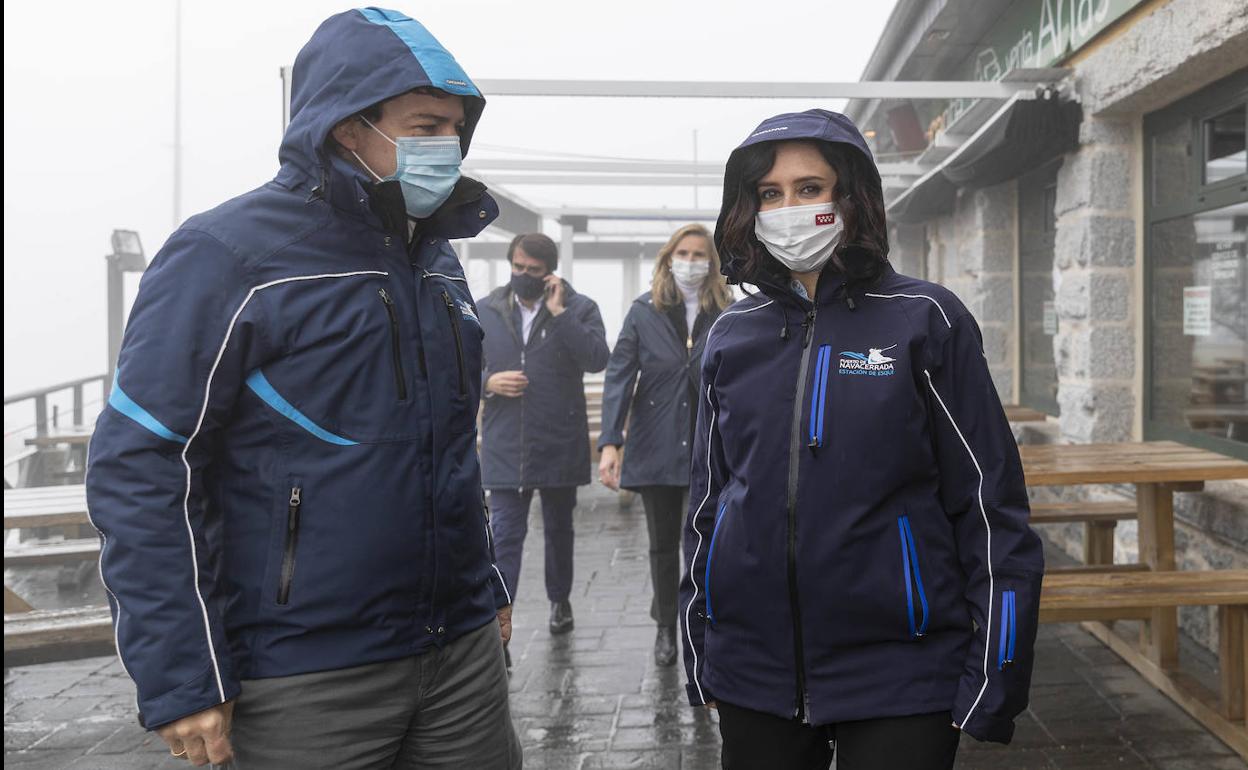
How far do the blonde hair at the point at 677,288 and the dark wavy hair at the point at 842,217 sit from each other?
2526 millimetres

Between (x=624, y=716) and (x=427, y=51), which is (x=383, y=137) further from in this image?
(x=624, y=716)

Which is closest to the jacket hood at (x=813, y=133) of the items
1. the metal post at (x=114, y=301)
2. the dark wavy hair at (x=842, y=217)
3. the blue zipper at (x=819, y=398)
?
the dark wavy hair at (x=842, y=217)

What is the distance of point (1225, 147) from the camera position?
5074 mm

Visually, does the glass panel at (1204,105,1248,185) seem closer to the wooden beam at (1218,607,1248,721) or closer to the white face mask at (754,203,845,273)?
the wooden beam at (1218,607,1248,721)

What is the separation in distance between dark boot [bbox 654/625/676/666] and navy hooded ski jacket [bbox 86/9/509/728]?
9.82 feet

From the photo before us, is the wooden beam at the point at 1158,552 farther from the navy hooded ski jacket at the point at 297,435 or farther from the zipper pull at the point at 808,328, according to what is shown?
the navy hooded ski jacket at the point at 297,435

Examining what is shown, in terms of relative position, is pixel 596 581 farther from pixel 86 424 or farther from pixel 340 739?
pixel 86 424

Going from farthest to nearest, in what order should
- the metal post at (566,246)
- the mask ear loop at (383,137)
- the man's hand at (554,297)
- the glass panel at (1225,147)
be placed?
the metal post at (566,246) → the man's hand at (554,297) → the glass panel at (1225,147) → the mask ear loop at (383,137)

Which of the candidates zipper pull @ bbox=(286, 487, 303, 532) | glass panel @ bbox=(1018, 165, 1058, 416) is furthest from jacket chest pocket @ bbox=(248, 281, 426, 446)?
glass panel @ bbox=(1018, 165, 1058, 416)

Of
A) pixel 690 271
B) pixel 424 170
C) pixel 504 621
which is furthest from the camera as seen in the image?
pixel 690 271

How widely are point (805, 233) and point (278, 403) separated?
3.50 feet

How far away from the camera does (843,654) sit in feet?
6.75

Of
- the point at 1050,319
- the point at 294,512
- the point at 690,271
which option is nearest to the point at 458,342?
the point at 294,512

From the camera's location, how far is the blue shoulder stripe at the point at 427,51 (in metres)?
2.05
